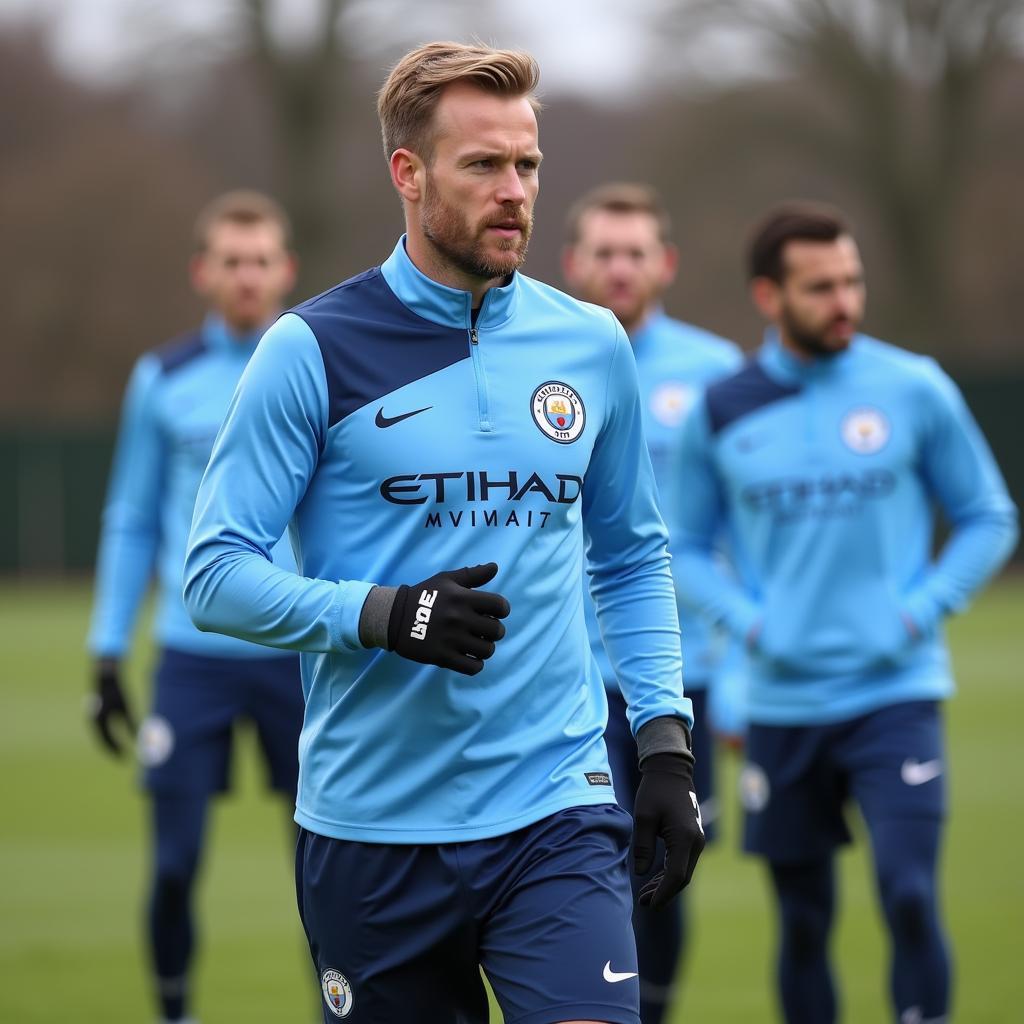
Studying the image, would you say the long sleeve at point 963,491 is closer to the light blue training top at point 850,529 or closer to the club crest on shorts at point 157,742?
the light blue training top at point 850,529

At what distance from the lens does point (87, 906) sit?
8.44 metres

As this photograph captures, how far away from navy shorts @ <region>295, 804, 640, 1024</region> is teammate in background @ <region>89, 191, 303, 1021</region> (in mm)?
2899

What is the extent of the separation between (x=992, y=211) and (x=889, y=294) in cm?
247

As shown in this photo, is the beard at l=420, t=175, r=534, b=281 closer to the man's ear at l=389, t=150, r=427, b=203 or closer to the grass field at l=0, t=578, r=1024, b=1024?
the man's ear at l=389, t=150, r=427, b=203

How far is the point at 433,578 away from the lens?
10.8 feet

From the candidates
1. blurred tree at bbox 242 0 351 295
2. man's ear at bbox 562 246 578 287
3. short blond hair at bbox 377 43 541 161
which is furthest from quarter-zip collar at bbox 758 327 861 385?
blurred tree at bbox 242 0 351 295

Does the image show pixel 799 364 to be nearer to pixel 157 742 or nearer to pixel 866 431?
pixel 866 431

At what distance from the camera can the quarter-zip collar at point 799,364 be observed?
5.93 m

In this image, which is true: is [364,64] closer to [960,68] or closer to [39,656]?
[960,68]

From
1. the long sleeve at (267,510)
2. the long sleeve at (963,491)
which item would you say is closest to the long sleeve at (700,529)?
the long sleeve at (963,491)

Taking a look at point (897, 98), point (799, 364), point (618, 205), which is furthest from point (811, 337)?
point (897, 98)

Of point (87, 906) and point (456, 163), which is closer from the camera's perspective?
point (456, 163)

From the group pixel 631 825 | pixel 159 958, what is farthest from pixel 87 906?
pixel 631 825

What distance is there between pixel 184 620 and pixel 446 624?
3501 mm
